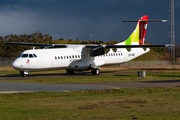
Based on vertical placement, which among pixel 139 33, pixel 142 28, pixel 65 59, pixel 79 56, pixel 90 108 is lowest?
pixel 90 108

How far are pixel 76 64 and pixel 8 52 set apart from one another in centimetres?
4485

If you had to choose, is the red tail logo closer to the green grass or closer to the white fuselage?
the white fuselage

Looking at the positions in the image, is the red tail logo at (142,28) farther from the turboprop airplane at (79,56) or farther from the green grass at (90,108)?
the green grass at (90,108)

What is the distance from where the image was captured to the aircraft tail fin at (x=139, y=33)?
2135 inches

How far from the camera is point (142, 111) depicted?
1495cm

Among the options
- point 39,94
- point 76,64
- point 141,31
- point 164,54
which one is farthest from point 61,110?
point 164,54

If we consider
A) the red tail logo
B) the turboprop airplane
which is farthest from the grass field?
the red tail logo

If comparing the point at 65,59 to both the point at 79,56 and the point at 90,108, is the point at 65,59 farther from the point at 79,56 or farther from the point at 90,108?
the point at 90,108

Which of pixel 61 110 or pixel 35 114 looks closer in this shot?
pixel 35 114

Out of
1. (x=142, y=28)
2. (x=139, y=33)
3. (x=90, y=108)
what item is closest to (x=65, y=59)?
(x=139, y=33)

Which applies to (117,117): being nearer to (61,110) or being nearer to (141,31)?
(61,110)

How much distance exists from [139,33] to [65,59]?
46.7 ft

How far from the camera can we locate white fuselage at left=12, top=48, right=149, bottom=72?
4080 cm

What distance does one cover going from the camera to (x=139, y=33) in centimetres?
5509
